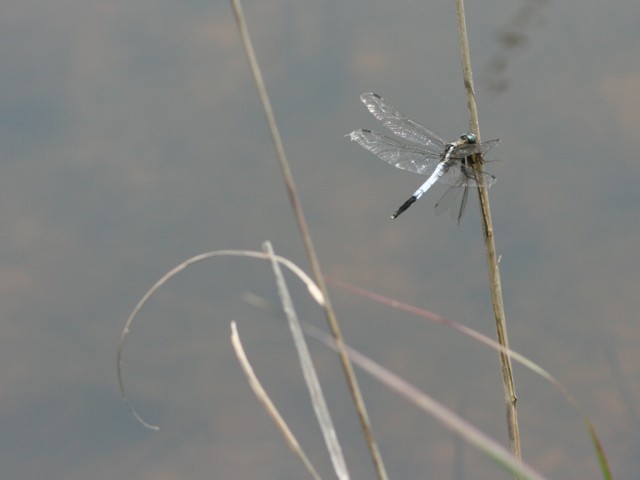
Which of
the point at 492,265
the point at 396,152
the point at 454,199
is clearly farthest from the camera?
the point at 396,152

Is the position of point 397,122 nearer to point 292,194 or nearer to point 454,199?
point 454,199

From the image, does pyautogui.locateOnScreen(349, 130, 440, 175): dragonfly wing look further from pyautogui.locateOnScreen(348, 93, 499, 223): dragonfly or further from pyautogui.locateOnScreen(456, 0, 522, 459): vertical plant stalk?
pyautogui.locateOnScreen(456, 0, 522, 459): vertical plant stalk

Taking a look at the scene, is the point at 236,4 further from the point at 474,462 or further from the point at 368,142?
the point at 474,462

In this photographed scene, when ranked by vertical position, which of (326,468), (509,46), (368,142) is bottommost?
(326,468)

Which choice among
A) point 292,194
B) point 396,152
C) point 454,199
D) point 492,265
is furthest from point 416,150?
point 292,194

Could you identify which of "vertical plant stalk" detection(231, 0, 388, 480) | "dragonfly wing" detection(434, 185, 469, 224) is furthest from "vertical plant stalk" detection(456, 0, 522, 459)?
Answer: "dragonfly wing" detection(434, 185, 469, 224)

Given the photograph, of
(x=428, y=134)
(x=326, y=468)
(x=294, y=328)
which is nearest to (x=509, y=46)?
(x=428, y=134)

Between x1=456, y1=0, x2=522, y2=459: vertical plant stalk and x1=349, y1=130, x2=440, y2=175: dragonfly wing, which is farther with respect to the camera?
x1=349, y1=130, x2=440, y2=175: dragonfly wing
